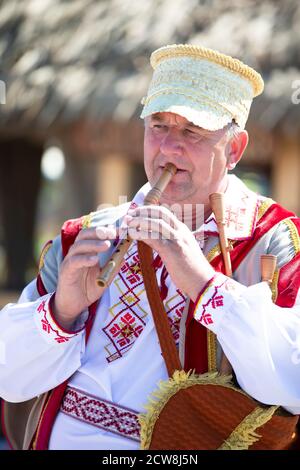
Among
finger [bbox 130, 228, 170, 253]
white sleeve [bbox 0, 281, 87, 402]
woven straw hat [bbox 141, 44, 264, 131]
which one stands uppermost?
woven straw hat [bbox 141, 44, 264, 131]

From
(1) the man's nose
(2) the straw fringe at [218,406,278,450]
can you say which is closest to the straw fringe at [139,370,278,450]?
(2) the straw fringe at [218,406,278,450]

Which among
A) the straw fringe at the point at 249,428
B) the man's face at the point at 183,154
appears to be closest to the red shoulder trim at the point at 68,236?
the man's face at the point at 183,154

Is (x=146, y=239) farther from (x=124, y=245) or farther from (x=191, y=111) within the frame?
(x=191, y=111)

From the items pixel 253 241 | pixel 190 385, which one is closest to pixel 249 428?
pixel 190 385

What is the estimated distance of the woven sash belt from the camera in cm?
254

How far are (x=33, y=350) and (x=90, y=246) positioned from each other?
42cm

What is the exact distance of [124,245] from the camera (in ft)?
7.93

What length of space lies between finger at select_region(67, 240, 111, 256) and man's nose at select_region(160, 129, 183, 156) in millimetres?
326

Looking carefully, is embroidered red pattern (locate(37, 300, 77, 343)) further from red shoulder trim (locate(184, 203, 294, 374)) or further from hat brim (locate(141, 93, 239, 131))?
hat brim (locate(141, 93, 239, 131))

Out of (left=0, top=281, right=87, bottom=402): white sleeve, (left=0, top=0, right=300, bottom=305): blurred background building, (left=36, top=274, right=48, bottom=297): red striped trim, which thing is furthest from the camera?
(left=0, top=0, right=300, bottom=305): blurred background building

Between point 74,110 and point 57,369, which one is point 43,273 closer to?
point 57,369

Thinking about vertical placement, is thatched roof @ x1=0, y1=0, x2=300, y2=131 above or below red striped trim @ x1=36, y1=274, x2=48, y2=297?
above

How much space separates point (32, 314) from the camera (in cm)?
258

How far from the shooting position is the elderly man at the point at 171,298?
2340 millimetres
